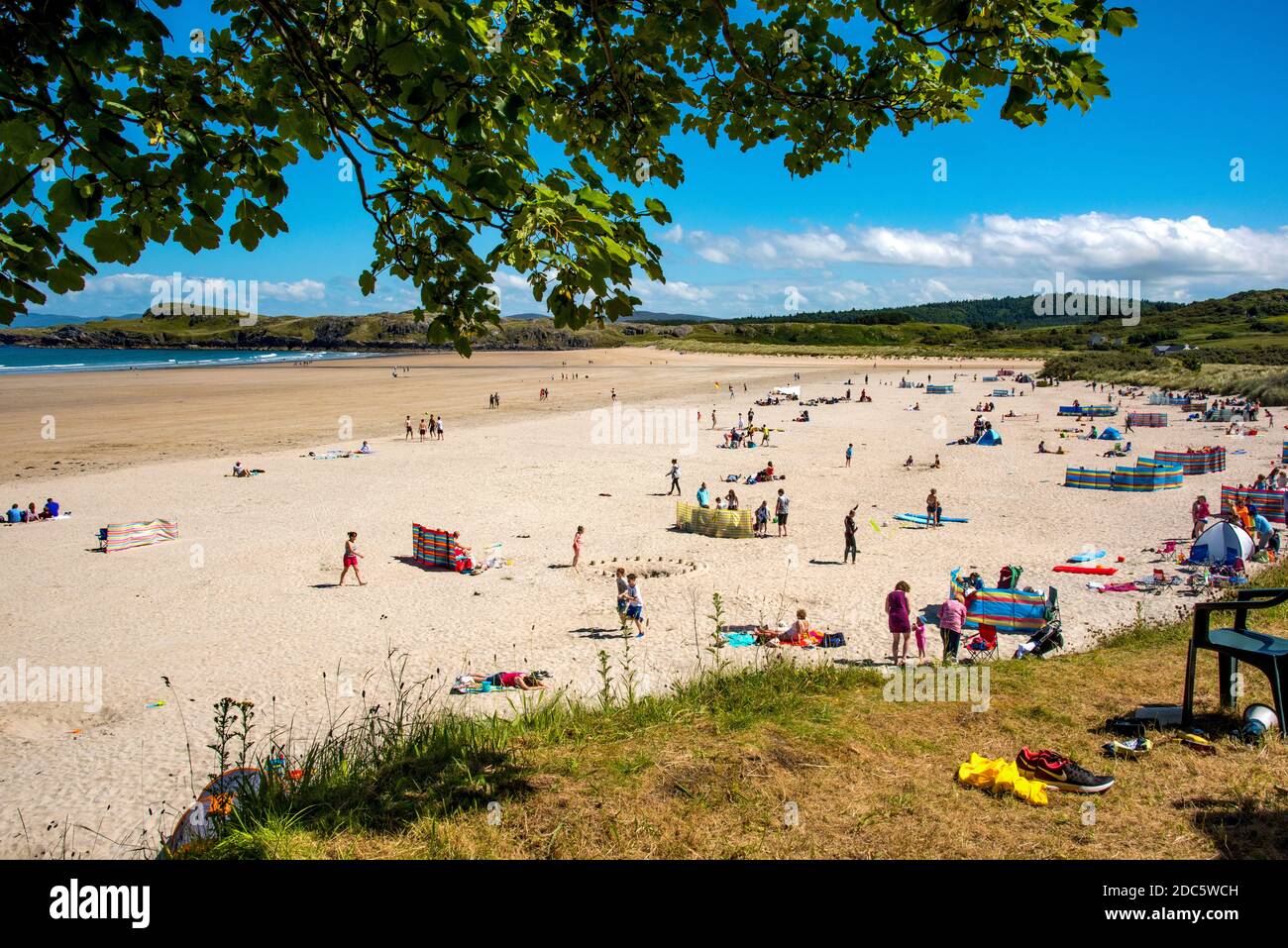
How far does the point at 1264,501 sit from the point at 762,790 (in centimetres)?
2126

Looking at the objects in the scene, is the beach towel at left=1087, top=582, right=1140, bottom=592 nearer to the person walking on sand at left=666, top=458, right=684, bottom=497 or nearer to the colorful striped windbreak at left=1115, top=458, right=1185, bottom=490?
the colorful striped windbreak at left=1115, top=458, right=1185, bottom=490

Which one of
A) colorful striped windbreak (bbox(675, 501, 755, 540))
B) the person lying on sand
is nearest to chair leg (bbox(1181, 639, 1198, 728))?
the person lying on sand

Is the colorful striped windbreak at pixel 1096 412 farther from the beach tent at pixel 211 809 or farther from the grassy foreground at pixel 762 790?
the beach tent at pixel 211 809

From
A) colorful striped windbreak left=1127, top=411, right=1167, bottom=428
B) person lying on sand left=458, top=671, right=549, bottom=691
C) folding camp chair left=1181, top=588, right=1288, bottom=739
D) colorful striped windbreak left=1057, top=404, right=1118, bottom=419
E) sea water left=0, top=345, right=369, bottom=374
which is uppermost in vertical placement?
sea water left=0, top=345, right=369, bottom=374

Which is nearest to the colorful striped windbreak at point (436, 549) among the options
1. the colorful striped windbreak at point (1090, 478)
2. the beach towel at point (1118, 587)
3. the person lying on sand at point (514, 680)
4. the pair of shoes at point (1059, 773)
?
the person lying on sand at point (514, 680)

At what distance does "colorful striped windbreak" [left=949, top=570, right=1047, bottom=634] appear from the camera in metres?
12.6

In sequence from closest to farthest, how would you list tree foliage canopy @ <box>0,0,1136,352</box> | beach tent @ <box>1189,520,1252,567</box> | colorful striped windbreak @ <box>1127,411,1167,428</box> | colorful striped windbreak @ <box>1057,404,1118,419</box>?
1. tree foliage canopy @ <box>0,0,1136,352</box>
2. beach tent @ <box>1189,520,1252,567</box>
3. colorful striped windbreak @ <box>1127,411,1167,428</box>
4. colorful striped windbreak @ <box>1057,404,1118,419</box>

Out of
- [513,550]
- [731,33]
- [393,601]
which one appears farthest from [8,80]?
[513,550]

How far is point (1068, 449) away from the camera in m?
32.6

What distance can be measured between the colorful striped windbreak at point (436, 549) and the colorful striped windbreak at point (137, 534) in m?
7.44

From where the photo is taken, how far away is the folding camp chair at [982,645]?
11.6m

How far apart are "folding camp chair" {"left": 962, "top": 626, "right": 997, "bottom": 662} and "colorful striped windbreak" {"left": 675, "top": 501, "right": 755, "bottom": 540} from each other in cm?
836

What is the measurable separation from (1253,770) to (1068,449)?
104 feet

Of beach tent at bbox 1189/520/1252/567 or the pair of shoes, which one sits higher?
the pair of shoes
